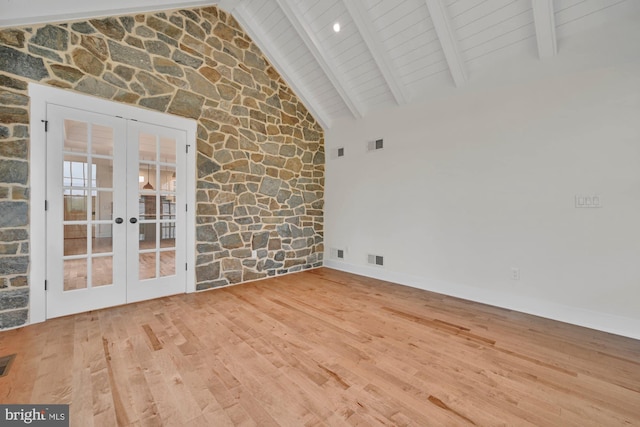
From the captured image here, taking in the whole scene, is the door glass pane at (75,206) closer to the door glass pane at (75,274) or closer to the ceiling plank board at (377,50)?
the door glass pane at (75,274)

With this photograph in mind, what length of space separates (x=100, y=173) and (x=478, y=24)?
14.5 feet

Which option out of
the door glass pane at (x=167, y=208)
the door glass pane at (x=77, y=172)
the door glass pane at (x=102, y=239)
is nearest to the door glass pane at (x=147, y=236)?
the door glass pane at (x=167, y=208)

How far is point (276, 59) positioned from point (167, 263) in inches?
137

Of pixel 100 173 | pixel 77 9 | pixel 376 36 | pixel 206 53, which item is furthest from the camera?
pixel 206 53

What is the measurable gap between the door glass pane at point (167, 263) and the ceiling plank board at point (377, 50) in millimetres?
3635

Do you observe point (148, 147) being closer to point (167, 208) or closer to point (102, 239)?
point (167, 208)

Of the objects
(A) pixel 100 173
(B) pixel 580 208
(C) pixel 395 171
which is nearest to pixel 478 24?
(C) pixel 395 171

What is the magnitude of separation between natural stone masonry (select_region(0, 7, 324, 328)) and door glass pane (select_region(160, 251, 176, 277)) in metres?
0.31

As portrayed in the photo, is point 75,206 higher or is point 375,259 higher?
point 75,206

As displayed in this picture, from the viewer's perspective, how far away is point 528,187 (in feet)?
9.80

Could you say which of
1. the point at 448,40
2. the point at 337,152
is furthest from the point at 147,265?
the point at 448,40

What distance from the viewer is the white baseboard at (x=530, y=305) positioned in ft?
8.19

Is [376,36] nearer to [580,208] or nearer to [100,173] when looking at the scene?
[580,208]

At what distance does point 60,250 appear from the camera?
2664 millimetres
